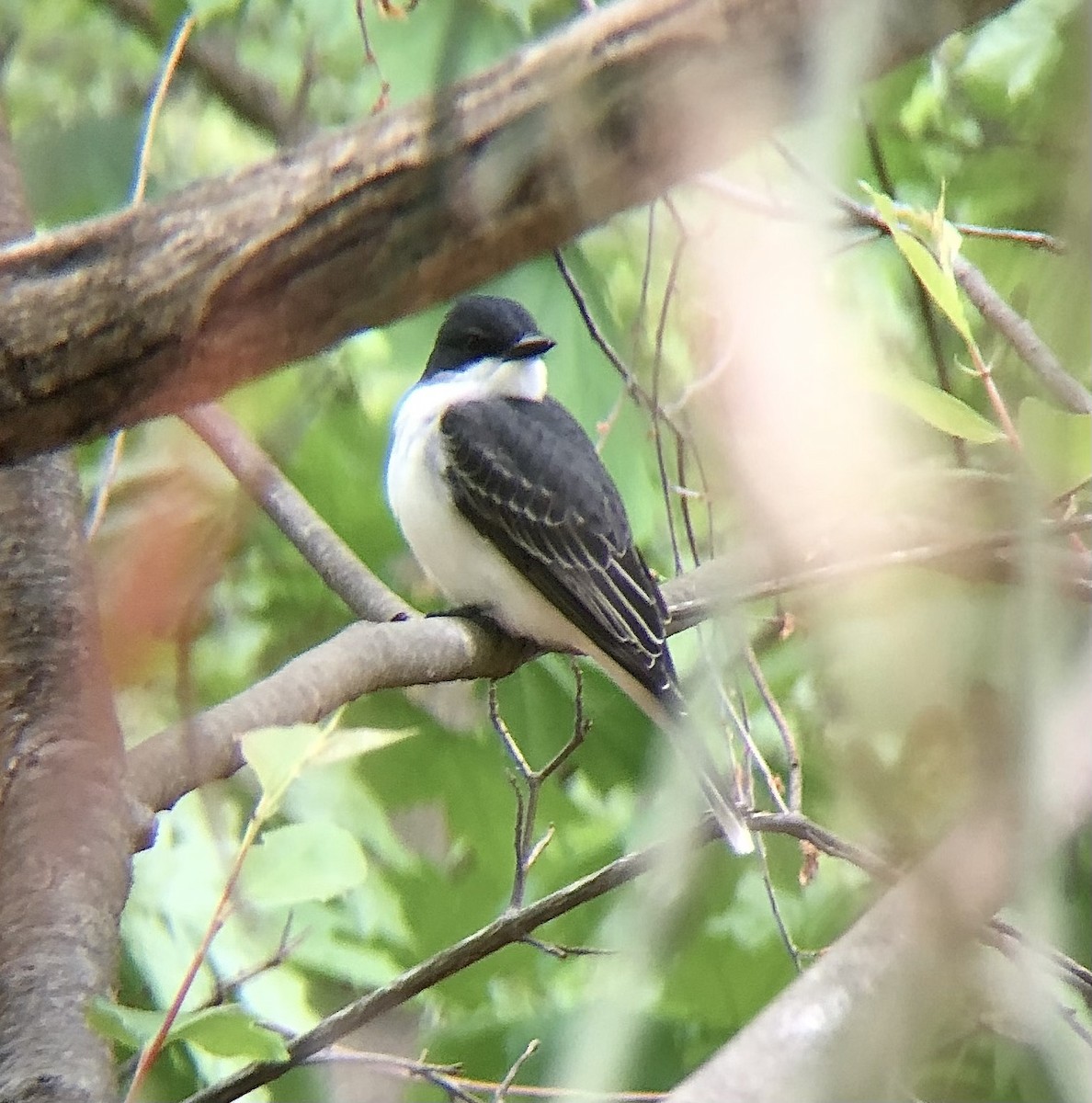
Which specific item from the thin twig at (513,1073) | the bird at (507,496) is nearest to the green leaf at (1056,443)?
the thin twig at (513,1073)

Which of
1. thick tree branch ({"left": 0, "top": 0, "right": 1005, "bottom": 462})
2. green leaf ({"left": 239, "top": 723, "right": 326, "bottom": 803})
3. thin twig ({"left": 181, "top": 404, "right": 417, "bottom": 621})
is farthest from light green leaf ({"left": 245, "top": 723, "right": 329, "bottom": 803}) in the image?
thin twig ({"left": 181, "top": 404, "right": 417, "bottom": 621})

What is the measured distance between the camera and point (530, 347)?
52.7 inches

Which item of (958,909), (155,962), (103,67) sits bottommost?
(155,962)

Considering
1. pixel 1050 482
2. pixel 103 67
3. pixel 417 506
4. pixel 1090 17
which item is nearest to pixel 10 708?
pixel 417 506

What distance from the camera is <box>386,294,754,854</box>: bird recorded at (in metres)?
1.34

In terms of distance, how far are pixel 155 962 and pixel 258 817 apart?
51cm

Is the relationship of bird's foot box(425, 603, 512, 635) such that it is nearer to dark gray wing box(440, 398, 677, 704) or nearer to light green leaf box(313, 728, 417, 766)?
dark gray wing box(440, 398, 677, 704)

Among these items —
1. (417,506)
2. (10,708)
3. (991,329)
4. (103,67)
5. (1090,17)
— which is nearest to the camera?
(1090,17)

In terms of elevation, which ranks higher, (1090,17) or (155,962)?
(1090,17)

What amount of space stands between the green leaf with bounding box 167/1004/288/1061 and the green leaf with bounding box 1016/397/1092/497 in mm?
363

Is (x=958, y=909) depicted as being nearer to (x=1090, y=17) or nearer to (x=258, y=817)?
(x=1090, y=17)

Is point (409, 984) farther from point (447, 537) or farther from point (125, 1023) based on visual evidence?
point (447, 537)

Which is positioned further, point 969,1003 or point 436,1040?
point 436,1040

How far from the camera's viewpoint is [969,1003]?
237 mm
